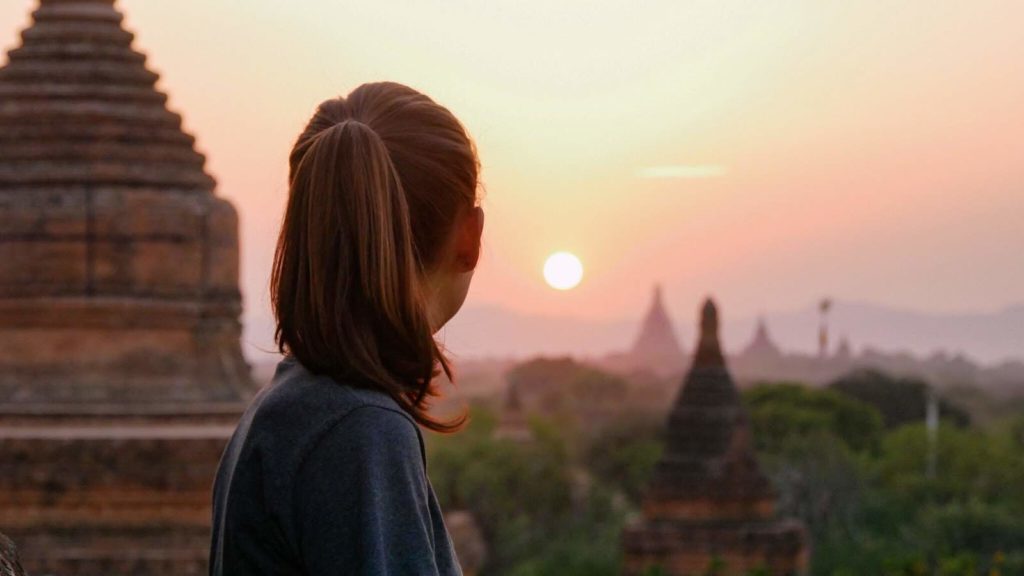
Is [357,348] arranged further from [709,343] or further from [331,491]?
[709,343]

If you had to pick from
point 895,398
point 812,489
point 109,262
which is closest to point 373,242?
point 109,262

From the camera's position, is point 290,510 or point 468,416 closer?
point 290,510

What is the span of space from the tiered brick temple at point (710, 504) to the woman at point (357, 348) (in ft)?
83.1

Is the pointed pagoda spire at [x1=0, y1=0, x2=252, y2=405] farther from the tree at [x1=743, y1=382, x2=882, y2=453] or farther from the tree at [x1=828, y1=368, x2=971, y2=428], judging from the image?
the tree at [x1=828, y1=368, x2=971, y2=428]

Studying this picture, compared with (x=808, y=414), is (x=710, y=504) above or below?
above

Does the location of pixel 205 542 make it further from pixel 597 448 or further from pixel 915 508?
pixel 597 448

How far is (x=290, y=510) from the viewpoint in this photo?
9.13ft

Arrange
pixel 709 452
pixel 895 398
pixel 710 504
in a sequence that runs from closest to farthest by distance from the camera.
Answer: pixel 710 504, pixel 709 452, pixel 895 398

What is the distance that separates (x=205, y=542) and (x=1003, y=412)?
107210 millimetres

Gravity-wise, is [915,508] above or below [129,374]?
below

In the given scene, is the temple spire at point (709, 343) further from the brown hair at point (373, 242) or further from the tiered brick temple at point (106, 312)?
the brown hair at point (373, 242)

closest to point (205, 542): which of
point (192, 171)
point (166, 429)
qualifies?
point (166, 429)

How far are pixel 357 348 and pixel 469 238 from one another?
0.88ft

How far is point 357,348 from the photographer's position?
9.32 ft
